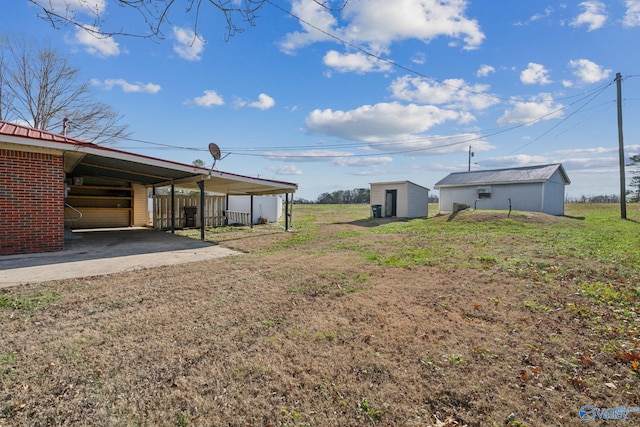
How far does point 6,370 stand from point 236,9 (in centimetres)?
332

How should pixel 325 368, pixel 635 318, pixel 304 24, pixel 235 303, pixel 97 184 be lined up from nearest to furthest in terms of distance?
pixel 325 368 < pixel 635 318 < pixel 235 303 < pixel 304 24 < pixel 97 184

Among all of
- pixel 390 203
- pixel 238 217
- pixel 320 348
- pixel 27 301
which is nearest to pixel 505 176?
pixel 390 203

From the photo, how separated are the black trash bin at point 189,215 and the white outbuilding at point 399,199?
36.2 ft

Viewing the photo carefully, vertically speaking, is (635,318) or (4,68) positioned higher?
(4,68)

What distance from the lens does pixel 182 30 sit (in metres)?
2.81

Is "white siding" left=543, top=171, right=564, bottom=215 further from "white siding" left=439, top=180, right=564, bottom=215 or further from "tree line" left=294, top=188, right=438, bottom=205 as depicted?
"tree line" left=294, top=188, right=438, bottom=205

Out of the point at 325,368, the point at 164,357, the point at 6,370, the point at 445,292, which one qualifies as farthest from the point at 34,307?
the point at 445,292

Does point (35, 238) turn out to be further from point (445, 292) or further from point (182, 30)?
point (445, 292)

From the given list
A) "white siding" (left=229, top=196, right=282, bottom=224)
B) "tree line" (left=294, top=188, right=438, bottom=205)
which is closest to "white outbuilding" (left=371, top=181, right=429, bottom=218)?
"white siding" (left=229, top=196, right=282, bottom=224)

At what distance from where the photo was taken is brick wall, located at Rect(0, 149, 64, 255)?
626cm

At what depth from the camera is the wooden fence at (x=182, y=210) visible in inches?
536
